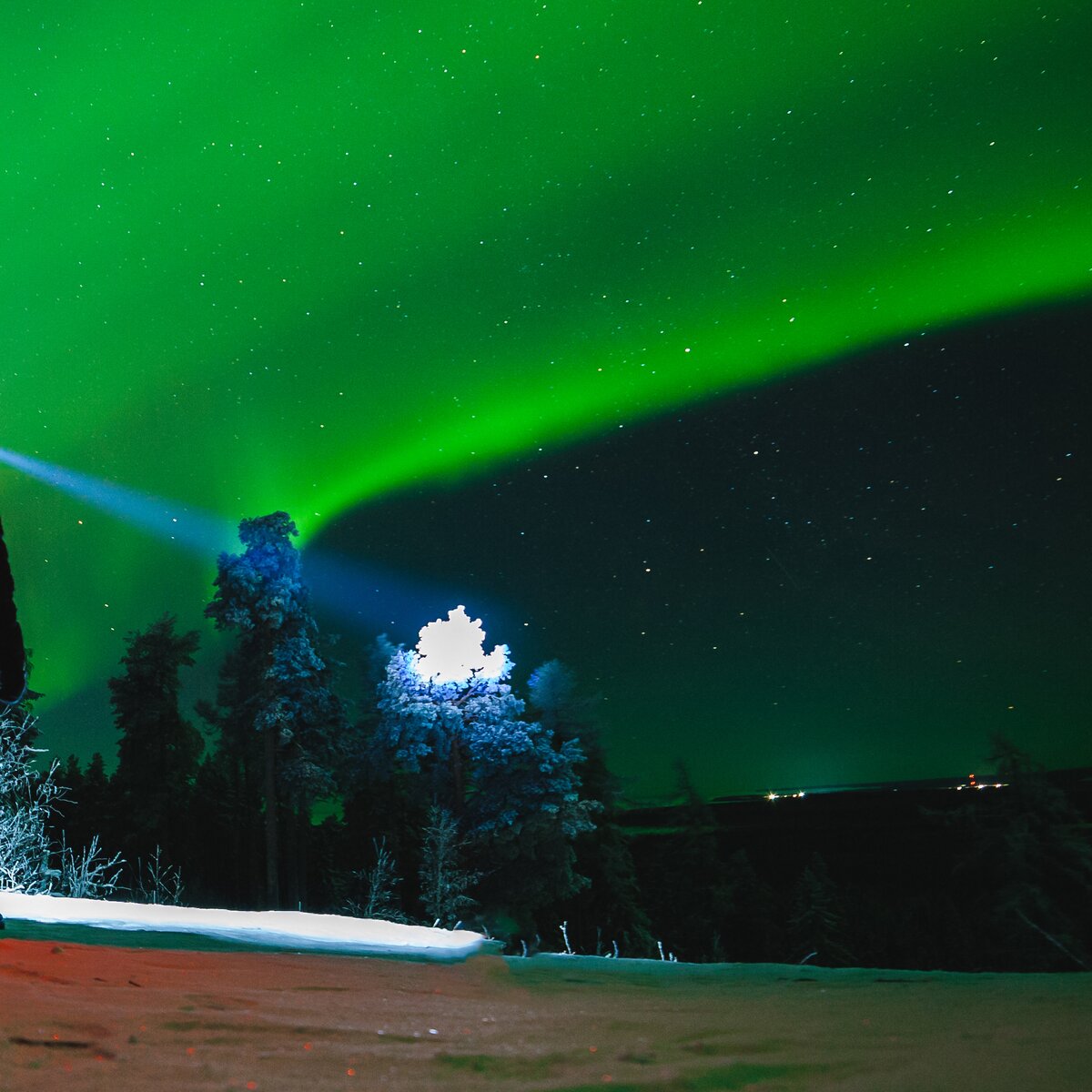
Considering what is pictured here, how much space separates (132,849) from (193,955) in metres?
39.5

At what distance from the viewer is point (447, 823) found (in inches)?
1021

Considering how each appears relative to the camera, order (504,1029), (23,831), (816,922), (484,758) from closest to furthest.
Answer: (504,1029) < (23,831) < (484,758) < (816,922)

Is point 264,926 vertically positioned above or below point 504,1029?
above

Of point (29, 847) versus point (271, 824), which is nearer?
point (29, 847)

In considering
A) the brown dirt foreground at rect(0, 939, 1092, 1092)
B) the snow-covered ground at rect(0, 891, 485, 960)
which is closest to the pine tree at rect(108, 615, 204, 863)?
the snow-covered ground at rect(0, 891, 485, 960)

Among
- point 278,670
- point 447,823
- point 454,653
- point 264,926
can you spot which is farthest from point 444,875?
point 264,926

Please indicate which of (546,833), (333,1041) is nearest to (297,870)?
(546,833)

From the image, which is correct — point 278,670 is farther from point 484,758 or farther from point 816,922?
point 816,922

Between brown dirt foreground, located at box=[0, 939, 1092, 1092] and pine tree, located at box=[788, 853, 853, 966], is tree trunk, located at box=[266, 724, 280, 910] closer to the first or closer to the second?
brown dirt foreground, located at box=[0, 939, 1092, 1092]

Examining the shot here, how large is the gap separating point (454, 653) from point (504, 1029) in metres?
22.5

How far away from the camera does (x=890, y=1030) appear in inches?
138

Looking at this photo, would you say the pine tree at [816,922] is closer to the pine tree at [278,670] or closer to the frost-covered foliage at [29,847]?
the pine tree at [278,670]

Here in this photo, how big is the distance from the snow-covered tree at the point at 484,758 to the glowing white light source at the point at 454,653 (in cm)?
2

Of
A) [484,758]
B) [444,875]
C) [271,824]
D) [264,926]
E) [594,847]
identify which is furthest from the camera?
[594,847]
